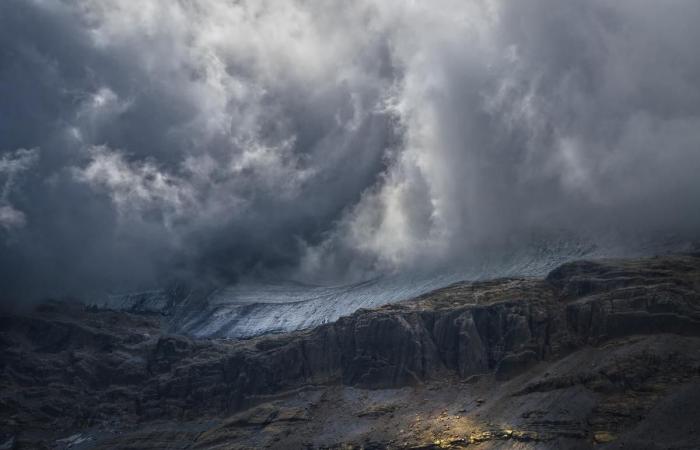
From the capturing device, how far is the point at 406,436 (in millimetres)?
186000

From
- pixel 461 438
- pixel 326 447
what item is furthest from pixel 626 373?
pixel 326 447

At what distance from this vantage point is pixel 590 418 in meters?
166

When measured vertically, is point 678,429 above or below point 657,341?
below

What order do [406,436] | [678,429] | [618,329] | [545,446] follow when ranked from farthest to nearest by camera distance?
[618,329] < [406,436] < [545,446] < [678,429]

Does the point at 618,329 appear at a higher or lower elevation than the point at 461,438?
higher

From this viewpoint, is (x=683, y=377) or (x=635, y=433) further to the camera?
(x=683, y=377)

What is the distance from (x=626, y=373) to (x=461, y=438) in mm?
40671

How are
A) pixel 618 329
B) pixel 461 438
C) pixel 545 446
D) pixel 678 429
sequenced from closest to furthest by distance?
pixel 678 429, pixel 545 446, pixel 461 438, pixel 618 329

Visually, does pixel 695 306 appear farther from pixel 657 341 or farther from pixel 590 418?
pixel 590 418

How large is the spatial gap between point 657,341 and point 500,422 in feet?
144

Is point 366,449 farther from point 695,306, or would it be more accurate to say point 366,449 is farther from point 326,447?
point 695,306

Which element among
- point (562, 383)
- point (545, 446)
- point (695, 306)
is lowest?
point (545, 446)

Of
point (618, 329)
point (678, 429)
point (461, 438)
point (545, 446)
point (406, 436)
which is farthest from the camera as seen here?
point (618, 329)

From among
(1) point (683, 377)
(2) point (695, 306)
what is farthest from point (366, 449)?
(2) point (695, 306)
